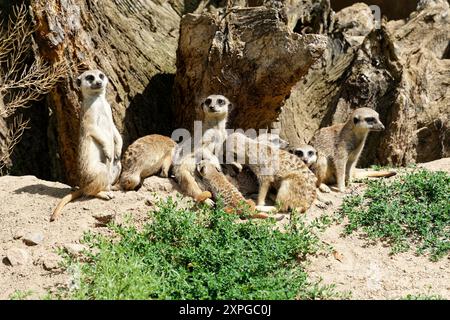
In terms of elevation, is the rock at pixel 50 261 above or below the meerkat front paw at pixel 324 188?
below

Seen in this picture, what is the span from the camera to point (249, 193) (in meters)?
6.80

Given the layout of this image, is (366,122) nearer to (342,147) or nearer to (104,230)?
Answer: (342,147)

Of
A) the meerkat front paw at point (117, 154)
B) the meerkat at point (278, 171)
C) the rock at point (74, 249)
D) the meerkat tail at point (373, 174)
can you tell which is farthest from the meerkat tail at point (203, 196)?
the meerkat tail at point (373, 174)

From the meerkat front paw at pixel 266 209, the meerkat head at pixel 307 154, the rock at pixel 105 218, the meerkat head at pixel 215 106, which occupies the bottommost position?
the rock at pixel 105 218

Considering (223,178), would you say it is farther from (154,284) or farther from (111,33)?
(111,33)

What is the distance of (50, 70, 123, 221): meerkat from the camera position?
6.20 metres

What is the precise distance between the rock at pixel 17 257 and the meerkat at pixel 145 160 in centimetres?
118

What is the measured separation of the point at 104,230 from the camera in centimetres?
588

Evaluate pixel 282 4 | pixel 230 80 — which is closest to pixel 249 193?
pixel 230 80

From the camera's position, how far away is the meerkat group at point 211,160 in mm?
6246

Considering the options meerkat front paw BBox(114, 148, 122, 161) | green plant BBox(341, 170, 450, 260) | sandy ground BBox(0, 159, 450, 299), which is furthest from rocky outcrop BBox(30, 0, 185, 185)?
green plant BBox(341, 170, 450, 260)

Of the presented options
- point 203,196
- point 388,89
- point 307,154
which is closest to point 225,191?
point 203,196

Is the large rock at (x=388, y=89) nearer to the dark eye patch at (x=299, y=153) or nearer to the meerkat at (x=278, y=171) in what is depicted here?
the dark eye patch at (x=299, y=153)

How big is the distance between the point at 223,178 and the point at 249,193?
0.53m
